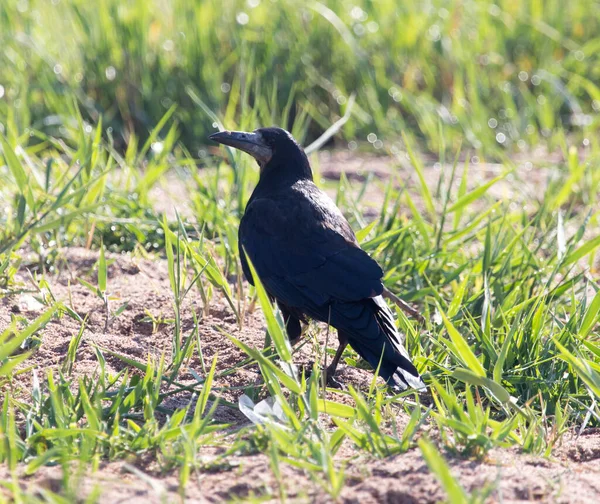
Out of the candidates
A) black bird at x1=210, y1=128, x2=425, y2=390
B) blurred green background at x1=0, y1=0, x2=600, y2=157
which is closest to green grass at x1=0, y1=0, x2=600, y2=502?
blurred green background at x1=0, y1=0, x2=600, y2=157

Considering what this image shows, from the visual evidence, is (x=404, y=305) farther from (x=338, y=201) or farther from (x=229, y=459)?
(x=229, y=459)

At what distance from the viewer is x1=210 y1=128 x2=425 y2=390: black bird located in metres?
3.04

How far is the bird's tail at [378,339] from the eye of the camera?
293 cm

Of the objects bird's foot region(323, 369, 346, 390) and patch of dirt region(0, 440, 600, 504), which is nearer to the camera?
patch of dirt region(0, 440, 600, 504)

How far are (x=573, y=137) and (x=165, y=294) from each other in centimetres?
329

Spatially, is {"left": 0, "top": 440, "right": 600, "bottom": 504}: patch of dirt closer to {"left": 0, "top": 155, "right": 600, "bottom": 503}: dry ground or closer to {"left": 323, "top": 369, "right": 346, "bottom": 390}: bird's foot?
{"left": 0, "top": 155, "right": 600, "bottom": 503}: dry ground

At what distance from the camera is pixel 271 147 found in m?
3.87

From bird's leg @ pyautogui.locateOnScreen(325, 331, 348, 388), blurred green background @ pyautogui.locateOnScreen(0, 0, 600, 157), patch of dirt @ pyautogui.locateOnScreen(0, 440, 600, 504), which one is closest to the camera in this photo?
patch of dirt @ pyautogui.locateOnScreen(0, 440, 600, 504)

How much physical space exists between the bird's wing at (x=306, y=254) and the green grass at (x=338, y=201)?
0.20 meters

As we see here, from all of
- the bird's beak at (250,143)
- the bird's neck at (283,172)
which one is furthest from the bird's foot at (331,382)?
the bird's beak at (250,143)

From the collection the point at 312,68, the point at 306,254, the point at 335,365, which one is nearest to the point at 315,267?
the point at 306,254

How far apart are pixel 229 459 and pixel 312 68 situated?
389cm

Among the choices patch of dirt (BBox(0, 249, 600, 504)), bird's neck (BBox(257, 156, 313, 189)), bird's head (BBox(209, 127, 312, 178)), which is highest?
bird's head (BBox(209, 127, 312, 178))

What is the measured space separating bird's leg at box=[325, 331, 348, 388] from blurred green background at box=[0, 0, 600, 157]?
214 centimetres
